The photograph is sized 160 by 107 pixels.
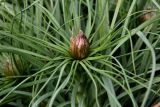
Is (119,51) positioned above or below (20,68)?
below

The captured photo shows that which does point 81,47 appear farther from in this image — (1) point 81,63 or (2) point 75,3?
(2) point 75,3

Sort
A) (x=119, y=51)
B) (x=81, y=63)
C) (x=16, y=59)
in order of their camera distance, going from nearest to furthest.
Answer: (x=81, y=63), (x=16, y=59), (x=119, y=51)

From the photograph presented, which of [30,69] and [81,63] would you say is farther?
[30,69]

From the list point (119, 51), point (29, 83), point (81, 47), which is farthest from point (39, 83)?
point (119, 51)

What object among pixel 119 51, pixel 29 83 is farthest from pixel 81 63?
pixel 119 51

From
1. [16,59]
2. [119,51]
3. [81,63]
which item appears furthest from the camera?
[119,51]

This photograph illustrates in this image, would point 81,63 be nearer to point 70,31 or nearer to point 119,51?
point 70,31
